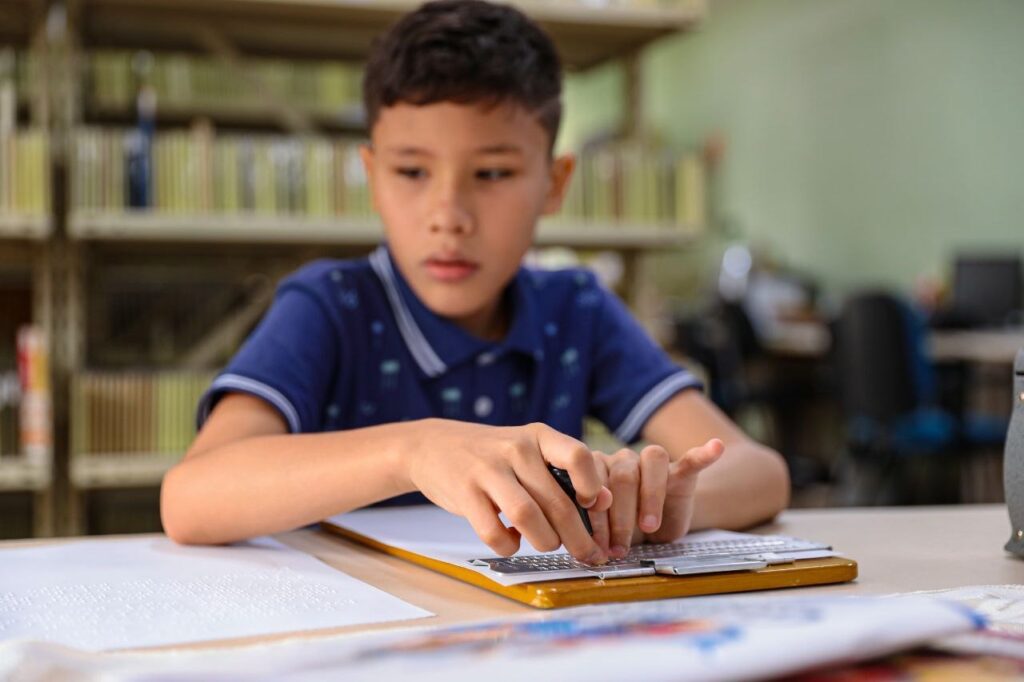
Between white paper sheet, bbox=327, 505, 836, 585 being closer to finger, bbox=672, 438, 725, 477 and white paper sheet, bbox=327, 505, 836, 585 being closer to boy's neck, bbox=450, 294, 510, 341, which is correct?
finger, bbox=672, 438, 725, 477

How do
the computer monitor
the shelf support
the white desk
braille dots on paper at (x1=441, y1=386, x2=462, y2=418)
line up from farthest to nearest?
the computer monitor < the white desk < the shelf support < braille dots on paper at (x1=441, y1=386, x2=462, y2=418)

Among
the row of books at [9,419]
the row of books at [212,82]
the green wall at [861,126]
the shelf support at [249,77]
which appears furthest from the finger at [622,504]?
the green wall at [861,126]

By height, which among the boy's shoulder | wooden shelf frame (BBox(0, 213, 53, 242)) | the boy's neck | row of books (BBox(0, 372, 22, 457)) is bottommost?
row of books (BBox(0, 372, 22, 457))

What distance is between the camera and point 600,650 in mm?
384

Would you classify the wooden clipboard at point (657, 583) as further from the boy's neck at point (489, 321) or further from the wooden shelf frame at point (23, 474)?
the wooden shelf frame at point (23, 474)

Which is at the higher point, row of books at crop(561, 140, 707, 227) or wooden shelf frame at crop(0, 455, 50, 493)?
row of books at crop(561, 140, 707, 227)

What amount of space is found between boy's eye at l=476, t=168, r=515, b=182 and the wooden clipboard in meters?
0.51

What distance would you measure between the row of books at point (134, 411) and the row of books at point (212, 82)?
0.95 metres

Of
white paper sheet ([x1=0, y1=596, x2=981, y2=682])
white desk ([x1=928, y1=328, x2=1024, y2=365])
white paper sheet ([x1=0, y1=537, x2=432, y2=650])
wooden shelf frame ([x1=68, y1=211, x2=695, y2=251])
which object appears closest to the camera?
white paper sheet ([x1=0, y1=596, x2=981, y2=682])

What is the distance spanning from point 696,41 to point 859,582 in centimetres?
823

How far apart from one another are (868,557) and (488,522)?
0.29m

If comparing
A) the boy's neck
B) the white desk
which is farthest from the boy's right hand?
the white desk

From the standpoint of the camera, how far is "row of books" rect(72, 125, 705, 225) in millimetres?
2611

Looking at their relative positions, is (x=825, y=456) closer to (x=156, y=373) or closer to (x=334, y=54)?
(x=334, y=54)
